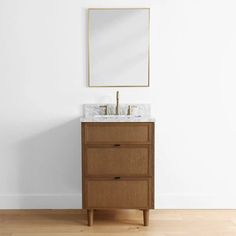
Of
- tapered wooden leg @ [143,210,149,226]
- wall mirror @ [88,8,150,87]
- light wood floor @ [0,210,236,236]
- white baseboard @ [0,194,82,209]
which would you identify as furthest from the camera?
white baseboard @ [0,194,82,209]

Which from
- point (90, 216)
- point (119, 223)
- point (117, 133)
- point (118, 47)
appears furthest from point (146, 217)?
point (118, 47)

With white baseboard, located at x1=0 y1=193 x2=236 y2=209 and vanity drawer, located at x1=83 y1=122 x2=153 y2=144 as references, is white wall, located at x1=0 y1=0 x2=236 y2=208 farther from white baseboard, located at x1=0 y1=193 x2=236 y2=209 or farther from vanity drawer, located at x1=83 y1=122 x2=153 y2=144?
vanity drawer, located at x1=83 y1=122 x2=153 y2=144

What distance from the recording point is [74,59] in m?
3.39

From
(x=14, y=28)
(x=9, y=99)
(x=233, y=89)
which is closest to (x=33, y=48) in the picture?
(x=14, y=28)

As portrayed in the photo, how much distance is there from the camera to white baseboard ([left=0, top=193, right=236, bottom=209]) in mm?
3461

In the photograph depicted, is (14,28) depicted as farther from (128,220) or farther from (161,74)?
(128,220)

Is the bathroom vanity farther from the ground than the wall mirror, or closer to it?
closer to it

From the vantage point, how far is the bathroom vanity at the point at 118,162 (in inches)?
117

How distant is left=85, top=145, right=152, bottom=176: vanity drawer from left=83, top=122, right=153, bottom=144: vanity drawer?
5 centimetres

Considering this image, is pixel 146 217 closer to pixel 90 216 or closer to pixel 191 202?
pixel 90 216

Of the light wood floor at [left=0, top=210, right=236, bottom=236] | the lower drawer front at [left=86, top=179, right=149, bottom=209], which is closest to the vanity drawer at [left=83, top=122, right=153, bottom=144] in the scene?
the lower drawer front at [left=86, top=179, right=149, bottom=209]

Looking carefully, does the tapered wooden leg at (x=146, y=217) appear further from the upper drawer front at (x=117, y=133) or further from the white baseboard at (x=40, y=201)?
the white baseboard at (x=40, y=201)

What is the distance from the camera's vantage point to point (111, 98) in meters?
3.43

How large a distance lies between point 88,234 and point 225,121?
1529 mm
